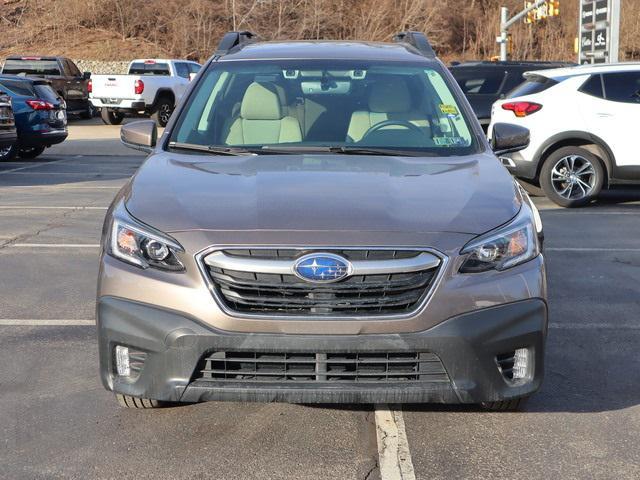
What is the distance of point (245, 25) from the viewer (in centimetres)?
4944

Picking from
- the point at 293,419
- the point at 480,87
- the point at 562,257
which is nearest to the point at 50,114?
the point at 480,87

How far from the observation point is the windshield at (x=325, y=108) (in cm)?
534

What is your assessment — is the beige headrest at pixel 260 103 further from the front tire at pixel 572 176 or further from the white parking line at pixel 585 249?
the front tire at pixel 572 176

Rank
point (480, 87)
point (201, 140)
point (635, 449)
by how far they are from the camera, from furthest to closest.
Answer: point (480, 87) < point (201, 140) < point (635, 449)

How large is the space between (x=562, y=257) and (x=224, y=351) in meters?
5.50

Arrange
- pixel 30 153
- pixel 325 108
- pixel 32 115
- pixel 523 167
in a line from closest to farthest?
pixel 325 108 → pixel 523 167 → pixel 32 115 → pixel 30 153

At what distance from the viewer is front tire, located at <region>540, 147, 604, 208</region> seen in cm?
1189

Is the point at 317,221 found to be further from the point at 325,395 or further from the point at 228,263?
the point at 325,395

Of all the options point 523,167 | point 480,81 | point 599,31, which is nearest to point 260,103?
point 523,167

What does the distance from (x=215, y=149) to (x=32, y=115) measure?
1372 cm

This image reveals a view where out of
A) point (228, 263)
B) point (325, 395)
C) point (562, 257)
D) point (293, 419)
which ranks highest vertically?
point (228, 263)

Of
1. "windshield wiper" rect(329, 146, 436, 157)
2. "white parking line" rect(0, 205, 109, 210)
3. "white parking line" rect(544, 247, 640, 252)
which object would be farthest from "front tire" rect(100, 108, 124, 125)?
"windshield wiper" rect(329, 146, 436, 157)

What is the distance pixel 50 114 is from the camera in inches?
721

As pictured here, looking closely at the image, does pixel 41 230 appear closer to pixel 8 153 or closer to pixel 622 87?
pixel 622 87
